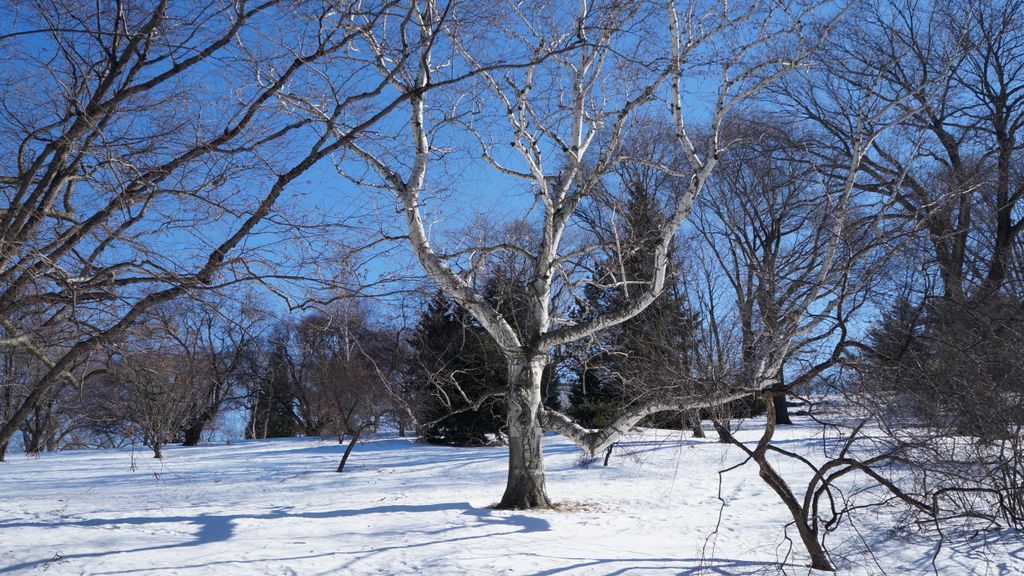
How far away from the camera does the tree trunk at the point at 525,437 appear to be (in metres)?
9.47

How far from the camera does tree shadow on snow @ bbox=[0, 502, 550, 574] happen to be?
21.5 feet

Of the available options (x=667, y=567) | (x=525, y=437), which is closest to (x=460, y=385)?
(x=525, y=437)

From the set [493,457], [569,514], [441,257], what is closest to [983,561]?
[569,514]

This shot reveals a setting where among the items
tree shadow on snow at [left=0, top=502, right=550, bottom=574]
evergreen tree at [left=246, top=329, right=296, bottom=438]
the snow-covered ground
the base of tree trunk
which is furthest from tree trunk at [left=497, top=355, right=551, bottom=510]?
evergreen tree at [left=246, top=329, right=296, bottom=438]

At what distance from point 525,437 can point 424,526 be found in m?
1.84

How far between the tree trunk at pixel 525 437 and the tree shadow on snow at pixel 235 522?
45cm

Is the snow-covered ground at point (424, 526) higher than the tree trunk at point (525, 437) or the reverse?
the reverse

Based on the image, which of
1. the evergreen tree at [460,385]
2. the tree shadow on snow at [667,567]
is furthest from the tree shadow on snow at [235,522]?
the evergreen tree at [460,385]

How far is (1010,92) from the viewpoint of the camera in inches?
610

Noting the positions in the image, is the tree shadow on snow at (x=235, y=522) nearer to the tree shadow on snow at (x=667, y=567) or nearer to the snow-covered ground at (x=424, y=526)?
the snow-covered ground at (x=424, y=526)

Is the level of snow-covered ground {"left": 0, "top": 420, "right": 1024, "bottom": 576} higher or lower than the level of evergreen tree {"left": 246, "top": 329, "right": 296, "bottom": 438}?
lower

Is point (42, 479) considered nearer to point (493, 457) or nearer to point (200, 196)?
point (493, 457)

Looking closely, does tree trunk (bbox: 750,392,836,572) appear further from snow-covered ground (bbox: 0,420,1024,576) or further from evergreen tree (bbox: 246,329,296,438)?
evergreen tree (bbox: 246,329,296,438)

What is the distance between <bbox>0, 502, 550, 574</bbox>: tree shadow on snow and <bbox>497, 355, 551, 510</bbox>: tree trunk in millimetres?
451
